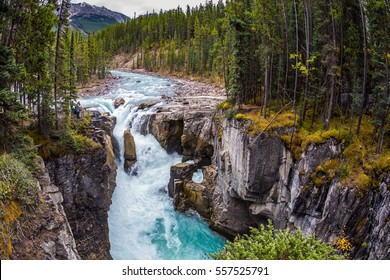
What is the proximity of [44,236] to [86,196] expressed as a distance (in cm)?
1110

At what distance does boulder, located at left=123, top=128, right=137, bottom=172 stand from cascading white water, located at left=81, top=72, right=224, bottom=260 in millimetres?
630

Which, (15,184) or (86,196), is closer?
(15,184)

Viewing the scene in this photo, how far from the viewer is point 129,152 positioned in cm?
3450

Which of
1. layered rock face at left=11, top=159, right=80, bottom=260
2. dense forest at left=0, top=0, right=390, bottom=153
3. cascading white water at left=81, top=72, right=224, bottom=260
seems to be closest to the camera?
layered rock face at left=11, top=159, right=80, bottom=260

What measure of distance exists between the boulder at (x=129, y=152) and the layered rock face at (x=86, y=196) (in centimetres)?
977

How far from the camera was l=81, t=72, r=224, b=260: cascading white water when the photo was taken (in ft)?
82.9

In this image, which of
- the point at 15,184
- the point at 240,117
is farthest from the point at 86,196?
the point at 240,117

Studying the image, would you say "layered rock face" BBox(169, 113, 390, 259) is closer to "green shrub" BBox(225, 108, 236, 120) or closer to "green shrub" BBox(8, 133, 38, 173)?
"green shrub" BBox(225, 108, 236, 120)

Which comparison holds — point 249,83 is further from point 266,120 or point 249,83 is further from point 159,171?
point 159,171

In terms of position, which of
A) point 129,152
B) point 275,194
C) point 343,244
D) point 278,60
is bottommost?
point 343,244

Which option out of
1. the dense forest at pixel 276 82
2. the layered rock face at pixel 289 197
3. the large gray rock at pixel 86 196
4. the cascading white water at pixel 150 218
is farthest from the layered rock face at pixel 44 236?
the layered rock face at pixel 289 197

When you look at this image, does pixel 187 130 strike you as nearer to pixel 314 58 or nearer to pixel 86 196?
pixel 86 196

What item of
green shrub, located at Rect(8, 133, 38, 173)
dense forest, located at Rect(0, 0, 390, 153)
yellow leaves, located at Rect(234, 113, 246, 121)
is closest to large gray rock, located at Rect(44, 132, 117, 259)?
dense forest, located at Rect(0, 0, 390, 153)

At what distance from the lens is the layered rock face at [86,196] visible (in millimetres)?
20984
